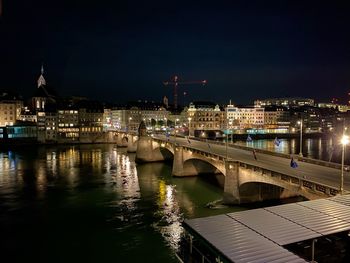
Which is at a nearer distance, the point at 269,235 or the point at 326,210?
the point at 269,235

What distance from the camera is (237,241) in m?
15.1

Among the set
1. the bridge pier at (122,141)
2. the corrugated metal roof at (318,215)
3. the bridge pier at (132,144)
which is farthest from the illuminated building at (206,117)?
the corrugated metal roof at (318,215)

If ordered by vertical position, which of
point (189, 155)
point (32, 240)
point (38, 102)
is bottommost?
point (32, 240)

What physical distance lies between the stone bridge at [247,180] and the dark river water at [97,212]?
2.32 metres

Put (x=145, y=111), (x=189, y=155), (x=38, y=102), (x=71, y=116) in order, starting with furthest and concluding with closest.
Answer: (x=145, y=111)
(x=38, y=102)
(x=71, y=116)
(x=189, y=155)

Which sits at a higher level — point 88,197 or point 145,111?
point 145,111

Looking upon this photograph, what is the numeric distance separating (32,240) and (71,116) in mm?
126077

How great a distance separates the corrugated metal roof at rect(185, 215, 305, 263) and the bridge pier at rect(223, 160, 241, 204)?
63.7 ft

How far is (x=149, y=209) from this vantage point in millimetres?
38469

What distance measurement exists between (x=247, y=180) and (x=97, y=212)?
1734 cm

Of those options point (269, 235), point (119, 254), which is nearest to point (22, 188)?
point (119, 254)

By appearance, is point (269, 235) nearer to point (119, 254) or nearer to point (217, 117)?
point (119, 254)

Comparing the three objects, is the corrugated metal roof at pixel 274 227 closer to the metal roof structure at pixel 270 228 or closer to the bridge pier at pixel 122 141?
the metal roof structure at pixel 270 228

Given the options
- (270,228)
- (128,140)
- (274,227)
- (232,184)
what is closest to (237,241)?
(270,228)
